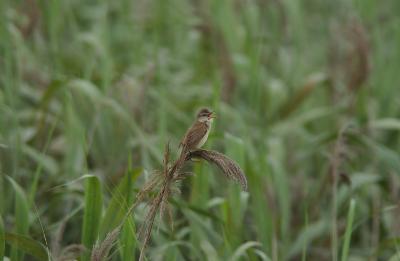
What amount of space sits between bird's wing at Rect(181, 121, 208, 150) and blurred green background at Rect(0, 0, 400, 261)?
292mm

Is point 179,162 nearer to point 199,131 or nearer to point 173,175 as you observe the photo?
point 173,175

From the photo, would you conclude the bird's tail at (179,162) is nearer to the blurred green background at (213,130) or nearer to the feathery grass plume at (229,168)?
the feathery grass plume at (229,168)

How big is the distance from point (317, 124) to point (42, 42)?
1.99 metres

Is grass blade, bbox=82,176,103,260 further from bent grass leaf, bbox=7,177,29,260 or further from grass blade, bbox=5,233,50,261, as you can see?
bent grass leaf, bbox=7,177,29,260

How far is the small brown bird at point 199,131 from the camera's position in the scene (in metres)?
2.23

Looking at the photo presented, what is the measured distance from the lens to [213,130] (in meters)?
3.25

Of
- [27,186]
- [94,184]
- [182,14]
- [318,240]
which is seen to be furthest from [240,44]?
[94,184]

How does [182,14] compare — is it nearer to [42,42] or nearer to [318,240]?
[42,42]

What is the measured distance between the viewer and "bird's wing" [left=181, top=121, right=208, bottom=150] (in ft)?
7.28

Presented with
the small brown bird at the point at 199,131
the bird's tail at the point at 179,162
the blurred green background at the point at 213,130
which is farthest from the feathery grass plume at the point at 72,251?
the bird's tail at the point at 179,162

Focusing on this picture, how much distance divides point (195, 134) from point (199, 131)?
6 cm

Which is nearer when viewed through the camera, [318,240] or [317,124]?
[318,240]

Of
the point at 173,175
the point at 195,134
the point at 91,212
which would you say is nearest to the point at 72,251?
the point at 91,212

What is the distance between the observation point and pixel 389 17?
6117 mm
